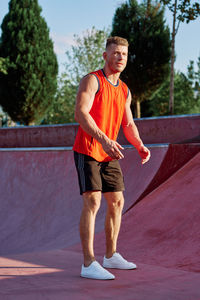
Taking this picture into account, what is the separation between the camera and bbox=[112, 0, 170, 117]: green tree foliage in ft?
88.0

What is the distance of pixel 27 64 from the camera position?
1085 inches

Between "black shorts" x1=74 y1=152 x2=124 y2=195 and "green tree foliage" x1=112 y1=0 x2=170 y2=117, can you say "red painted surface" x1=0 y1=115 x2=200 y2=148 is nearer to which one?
"black shorts" x1=74 y1=152 x2=124 y2=195

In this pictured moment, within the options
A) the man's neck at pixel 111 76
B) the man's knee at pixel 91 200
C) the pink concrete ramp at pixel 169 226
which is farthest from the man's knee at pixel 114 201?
the man's neck at pixel 111 76

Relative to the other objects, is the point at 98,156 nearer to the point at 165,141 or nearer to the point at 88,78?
the point at 88,78

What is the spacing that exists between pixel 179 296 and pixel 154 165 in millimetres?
4760

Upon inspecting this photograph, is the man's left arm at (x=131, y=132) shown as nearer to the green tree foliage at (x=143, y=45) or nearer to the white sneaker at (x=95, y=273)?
the white sneaker at (x=95, y=273)

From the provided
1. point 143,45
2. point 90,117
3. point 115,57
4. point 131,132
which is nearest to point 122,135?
point 131,132

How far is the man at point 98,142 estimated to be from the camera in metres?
3.71

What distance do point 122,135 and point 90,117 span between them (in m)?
8.68

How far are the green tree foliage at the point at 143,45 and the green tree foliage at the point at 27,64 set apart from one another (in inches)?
196

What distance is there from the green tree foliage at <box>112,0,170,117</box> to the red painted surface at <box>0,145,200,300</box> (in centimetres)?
1733

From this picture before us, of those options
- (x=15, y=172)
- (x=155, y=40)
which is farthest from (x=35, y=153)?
(x=155, y=40)

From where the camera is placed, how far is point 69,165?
30.3 feet

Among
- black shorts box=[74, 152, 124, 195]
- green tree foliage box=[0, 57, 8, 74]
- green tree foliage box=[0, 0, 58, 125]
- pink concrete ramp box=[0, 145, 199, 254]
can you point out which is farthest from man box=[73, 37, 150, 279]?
green tree foliage box=[0, 0, 58, 125]
